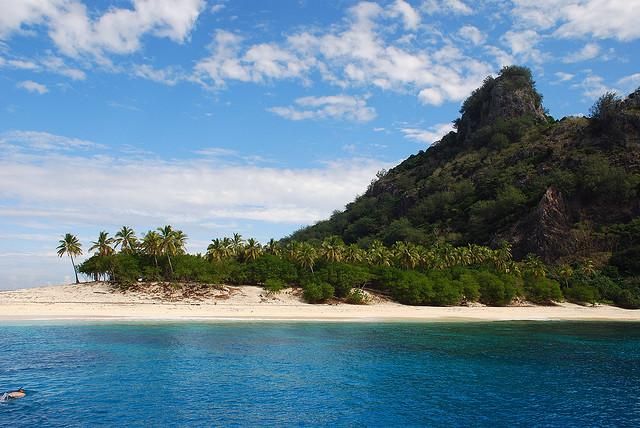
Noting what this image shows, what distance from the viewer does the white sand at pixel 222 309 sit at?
64.2 meters

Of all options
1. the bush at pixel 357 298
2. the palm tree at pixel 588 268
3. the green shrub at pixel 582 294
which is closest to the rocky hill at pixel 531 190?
the palm tree at pixel 588 268

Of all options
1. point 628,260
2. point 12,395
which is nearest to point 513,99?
point 628,260

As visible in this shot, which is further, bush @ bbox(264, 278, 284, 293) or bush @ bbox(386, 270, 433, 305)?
bush @ bbox(386, 270, 433, 305)

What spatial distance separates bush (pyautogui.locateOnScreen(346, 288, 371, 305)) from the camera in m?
81.9

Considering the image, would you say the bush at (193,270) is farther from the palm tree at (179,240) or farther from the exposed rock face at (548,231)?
the exposed rock face at (548,231)

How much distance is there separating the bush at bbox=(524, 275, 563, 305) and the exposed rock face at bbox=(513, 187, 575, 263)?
2773cm

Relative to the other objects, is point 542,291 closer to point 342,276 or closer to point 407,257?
point 407,257

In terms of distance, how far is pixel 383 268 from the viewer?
88.4 m

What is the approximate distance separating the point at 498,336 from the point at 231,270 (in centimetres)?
4689

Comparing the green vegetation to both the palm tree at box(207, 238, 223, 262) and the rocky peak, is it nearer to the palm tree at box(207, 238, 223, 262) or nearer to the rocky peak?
the rocky peak

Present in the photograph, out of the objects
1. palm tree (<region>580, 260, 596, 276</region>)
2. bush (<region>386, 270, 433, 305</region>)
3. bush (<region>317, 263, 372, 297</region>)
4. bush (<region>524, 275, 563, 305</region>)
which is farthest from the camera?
palm tree (<region>580, 260, 596, 276</region>)

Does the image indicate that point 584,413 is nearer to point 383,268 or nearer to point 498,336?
point 498,336

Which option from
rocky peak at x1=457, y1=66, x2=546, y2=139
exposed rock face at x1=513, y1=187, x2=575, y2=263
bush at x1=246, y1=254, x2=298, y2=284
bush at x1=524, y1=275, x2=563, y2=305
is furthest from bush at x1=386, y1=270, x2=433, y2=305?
rocky peak at x1=457, y1=66, x2=546, y2=139

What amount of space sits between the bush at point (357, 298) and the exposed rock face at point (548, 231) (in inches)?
2323
